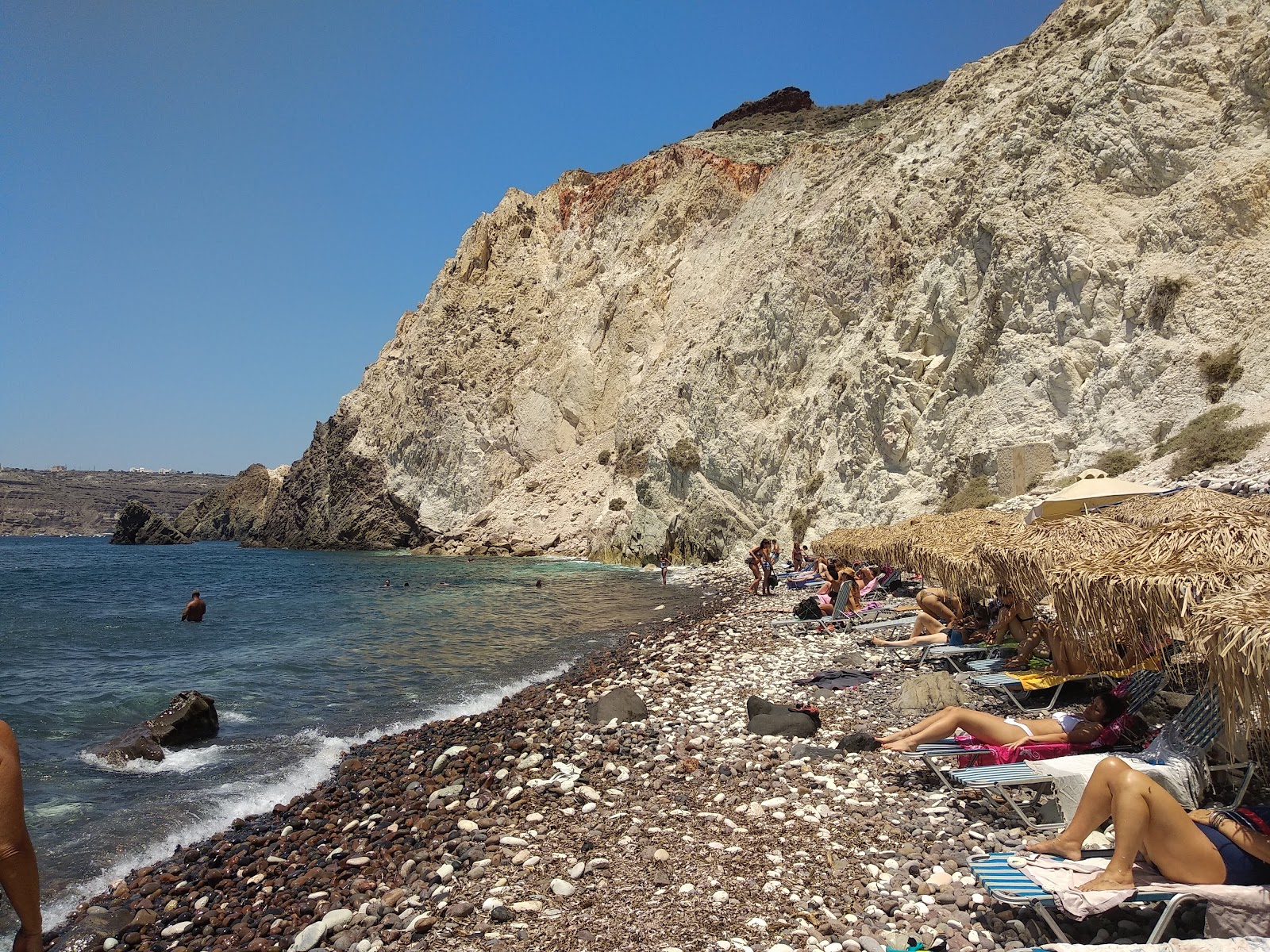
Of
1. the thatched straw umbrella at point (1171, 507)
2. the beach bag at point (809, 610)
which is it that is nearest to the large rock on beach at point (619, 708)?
the thatched straw umbrella at point (1171, 507)

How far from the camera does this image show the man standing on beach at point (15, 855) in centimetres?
276

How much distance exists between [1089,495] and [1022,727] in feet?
21.6

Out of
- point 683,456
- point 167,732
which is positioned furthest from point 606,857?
point 683,456

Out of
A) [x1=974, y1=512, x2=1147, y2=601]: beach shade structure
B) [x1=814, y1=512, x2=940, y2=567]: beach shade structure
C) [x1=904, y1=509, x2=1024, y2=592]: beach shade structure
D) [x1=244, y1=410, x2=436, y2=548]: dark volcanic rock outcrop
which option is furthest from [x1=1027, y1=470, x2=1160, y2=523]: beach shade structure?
[x1=244, y1=410, x2=436, y2=548]: dark volcanic rock outcrop

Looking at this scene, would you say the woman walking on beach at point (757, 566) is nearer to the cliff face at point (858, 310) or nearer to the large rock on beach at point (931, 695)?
the cliff face at point (858, 310)

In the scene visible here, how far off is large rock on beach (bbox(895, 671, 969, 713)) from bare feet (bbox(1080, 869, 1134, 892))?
390cm

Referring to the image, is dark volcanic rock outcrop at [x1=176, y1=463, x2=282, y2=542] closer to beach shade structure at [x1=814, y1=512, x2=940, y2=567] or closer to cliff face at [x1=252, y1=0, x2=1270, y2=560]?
cliff face at [x1=252, y1=0, x2=1270, y2=560]

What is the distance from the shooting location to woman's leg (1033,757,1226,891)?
3.41 m

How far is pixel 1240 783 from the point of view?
4.64m

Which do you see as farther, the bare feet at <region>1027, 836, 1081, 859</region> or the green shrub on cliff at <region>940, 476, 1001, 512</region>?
the green shrub on cliff at <region>940, 476, 1001, 512</region>

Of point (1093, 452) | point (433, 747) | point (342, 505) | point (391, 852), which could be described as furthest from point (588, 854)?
point (342, 505)

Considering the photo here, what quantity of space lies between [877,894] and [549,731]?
15.6ft

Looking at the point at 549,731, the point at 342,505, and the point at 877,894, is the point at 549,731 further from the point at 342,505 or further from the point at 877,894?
the point at 342,505

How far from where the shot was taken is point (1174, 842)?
3.49m
